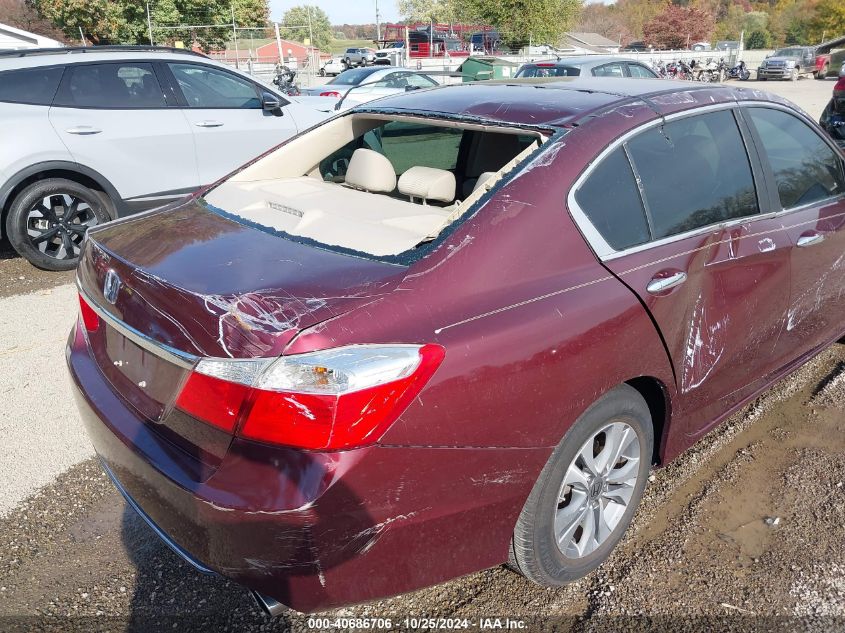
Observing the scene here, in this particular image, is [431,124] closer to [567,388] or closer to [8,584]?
[567,388]

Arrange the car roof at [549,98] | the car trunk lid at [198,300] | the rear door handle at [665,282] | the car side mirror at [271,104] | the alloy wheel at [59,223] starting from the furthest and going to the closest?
the car side mirror at [271,104], the alloy wheel at [59,223], the car roof at [549,98], the rear door handle at [665,282], the car trunk lid at [198,300]

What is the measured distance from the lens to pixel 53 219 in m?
6.03

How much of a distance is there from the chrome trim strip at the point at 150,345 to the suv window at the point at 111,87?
4.64 meters

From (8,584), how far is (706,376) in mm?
2713

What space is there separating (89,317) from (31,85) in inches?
175

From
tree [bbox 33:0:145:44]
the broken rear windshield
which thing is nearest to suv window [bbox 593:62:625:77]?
the broken rear windshield

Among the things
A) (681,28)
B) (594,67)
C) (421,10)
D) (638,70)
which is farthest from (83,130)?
(421,10)

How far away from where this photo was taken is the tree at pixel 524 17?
1400 inches

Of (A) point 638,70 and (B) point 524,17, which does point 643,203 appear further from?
(B) point 524,17

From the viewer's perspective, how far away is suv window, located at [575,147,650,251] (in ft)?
7.73

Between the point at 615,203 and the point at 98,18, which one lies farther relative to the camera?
the point at 98,18

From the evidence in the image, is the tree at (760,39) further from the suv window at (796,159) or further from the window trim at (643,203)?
the window trim at (643,203)

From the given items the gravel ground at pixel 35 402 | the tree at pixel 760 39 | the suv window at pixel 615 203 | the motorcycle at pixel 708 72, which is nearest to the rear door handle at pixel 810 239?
the suv window at pixel 615 203

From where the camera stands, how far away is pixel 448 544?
2012mm
